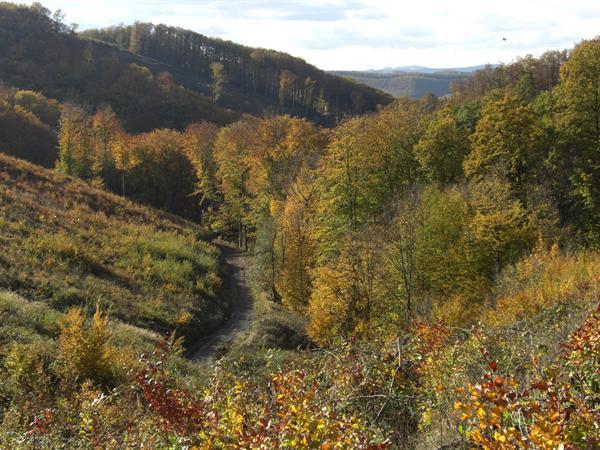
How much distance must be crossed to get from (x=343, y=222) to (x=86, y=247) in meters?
16.7

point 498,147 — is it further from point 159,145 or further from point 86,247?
point 159,145

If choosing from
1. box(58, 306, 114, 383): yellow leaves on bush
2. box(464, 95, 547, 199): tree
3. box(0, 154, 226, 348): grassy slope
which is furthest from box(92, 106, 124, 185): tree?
box(58, 306, 114, 383): yellow leaves on bush

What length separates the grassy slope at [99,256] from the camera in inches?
987

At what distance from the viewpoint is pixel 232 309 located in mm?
34719

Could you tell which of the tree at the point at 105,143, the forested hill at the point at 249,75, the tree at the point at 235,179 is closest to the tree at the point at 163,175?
the tree at the point at 105,143

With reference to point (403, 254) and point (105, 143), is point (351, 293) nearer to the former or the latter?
point (403, 254)

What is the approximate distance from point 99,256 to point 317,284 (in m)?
14.8

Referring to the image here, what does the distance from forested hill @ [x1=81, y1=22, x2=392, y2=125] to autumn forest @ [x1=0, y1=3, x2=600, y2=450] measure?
86.2 meters

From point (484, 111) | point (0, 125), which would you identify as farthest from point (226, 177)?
point (0, 125)

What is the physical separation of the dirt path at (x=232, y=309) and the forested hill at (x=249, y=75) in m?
104

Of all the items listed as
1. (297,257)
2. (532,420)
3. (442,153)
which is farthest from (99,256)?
(532,420)

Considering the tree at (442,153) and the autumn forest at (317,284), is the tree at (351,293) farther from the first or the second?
the tree at (442,153)

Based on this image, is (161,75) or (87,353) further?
(161,75)

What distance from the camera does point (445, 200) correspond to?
27281 mm
